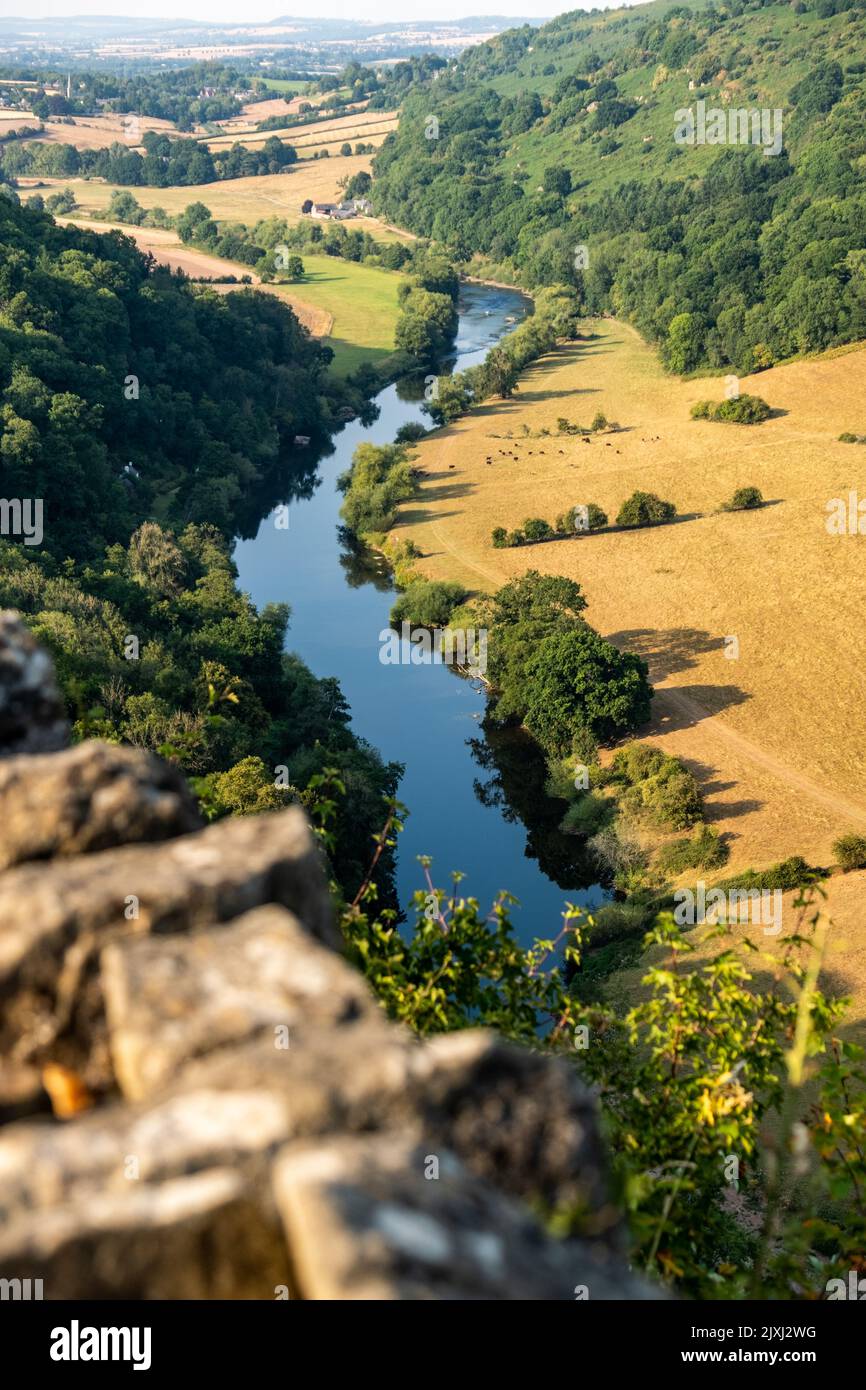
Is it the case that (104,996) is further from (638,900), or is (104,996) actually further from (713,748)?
(713,748)

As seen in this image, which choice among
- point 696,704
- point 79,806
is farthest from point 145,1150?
point 696,704

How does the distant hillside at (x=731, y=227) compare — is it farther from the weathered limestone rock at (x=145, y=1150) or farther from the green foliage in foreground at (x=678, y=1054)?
the weathered limestone rock at (x=145, y=1150)

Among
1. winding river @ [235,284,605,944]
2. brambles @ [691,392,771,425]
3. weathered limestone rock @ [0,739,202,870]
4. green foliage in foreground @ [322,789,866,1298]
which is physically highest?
weathered limestone rock @ [0,739,202,870]

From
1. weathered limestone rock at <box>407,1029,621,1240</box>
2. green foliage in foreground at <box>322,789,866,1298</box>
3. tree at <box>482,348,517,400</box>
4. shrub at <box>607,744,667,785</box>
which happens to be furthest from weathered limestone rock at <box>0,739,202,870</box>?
tree at <box>482,348,517,400</box>

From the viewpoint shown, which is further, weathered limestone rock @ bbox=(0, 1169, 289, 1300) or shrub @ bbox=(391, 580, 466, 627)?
shrub @ bbox=(391, 580, 466, 627)

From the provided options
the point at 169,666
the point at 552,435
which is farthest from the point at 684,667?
the point at 552,435

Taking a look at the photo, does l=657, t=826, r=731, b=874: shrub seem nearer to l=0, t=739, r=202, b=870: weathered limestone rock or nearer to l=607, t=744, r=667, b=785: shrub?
l=607, t=744, r=667, b=785: shrub

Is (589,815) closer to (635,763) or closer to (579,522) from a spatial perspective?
(635,763)
